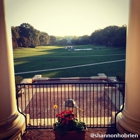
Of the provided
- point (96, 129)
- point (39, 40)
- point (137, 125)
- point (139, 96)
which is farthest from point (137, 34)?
point (39, 40)

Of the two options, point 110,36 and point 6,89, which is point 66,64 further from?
point 110,36

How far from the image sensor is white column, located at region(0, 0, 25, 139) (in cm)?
490

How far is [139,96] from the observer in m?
5.20

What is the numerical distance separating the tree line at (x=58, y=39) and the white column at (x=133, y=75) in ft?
152

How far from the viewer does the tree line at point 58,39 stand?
5412cm

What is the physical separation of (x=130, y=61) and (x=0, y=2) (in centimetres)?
367

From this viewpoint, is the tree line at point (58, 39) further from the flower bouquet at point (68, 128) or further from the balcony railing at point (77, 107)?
the flower bouquet at point (68, 128)

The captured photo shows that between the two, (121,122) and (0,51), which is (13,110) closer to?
(0,51)

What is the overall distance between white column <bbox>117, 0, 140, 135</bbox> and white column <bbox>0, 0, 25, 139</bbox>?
122 inches

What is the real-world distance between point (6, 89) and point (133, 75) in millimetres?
3426

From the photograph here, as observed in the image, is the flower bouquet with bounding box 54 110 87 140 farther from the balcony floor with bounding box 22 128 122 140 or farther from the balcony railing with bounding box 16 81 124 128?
the balcony railing with bounding box 16 81 124 128

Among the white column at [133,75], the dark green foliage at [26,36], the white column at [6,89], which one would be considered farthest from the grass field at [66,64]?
the white column at [6,89]

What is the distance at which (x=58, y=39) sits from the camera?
89500 mm

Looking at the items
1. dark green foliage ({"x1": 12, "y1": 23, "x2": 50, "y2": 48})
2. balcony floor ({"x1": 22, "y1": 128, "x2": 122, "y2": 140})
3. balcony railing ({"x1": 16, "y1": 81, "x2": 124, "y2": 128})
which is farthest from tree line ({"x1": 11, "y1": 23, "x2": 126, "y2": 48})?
balcony floor ({"x1": 22, "y1": 128, "x2": 122, "y2": 140})
